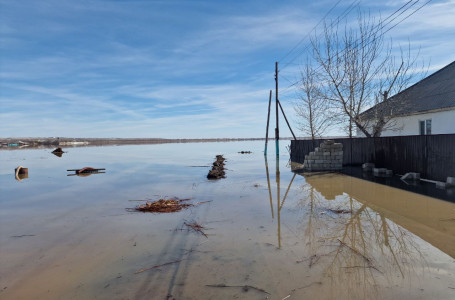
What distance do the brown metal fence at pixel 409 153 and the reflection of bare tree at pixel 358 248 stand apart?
4.84m

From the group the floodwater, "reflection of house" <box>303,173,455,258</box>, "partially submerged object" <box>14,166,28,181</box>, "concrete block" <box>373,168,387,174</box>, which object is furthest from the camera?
"partially submerged object" <box>14,166,28,181</box>

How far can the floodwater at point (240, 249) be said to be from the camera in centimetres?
379

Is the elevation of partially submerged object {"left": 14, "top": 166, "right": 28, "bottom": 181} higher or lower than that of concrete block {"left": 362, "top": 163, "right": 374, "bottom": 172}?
lower

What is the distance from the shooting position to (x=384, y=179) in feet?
42.2

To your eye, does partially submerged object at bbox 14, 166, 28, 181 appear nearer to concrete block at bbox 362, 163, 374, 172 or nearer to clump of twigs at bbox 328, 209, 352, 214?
clump of twigs at bbox 328, 209, 352, 214

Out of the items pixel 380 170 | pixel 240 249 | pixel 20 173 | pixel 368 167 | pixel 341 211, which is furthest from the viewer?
pixel 20 173

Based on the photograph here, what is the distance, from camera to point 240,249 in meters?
5.18

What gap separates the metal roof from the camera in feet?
56.5

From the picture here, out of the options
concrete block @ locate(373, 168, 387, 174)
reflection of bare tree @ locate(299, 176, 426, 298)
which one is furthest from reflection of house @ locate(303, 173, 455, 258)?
concrete block @ locate(373, 168, 387, 174)

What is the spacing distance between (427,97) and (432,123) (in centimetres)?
255

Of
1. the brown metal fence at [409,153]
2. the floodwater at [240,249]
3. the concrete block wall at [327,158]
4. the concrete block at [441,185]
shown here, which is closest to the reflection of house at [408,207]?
the floodwater at [240,249]

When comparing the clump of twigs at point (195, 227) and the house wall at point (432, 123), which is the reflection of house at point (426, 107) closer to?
the house wall at point (432, 123)

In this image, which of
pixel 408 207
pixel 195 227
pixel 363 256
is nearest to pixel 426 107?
pixel 408 207

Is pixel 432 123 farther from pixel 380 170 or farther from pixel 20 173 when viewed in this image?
pixel 20 173
